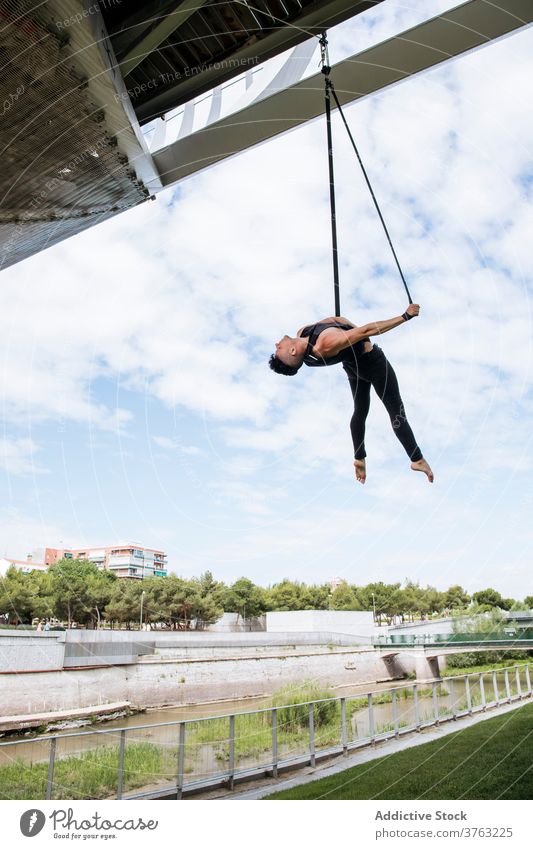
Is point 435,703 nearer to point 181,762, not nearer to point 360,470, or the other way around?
point 360,470

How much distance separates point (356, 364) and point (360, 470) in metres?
0.81

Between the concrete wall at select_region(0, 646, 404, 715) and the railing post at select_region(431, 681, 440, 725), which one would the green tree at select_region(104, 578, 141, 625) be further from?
the railing post at select_region(431, 681, 440, 725)

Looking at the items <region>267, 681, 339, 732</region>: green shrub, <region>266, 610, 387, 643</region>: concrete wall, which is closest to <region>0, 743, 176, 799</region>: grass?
<region>267, 681, 339, 732</region>: green shrub

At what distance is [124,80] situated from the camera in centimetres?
329

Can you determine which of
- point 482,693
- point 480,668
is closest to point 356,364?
point 482,693

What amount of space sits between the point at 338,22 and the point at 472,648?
19.1ft

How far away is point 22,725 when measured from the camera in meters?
6.46

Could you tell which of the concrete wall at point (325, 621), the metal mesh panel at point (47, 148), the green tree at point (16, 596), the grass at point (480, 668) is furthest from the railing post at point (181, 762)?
the grass at point (480, 668)

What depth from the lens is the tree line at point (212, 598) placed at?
16.1 ft

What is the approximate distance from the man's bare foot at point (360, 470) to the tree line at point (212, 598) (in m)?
1.51

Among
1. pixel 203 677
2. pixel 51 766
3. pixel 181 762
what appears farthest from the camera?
pixel 203 677

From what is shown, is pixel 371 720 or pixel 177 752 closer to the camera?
pixel 177 752

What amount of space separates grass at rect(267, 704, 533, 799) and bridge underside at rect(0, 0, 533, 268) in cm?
379

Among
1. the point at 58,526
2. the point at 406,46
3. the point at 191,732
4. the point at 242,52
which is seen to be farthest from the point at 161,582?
the point at 406,46
